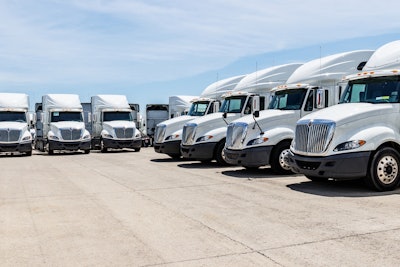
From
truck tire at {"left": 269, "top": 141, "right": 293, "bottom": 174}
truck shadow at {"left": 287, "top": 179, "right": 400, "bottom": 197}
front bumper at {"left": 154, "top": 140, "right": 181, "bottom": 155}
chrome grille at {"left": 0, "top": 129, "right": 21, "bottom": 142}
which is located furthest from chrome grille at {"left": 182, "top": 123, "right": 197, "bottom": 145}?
chrome grille at {"left": 0, "top": 129, "right": 21, "bottom": 142}

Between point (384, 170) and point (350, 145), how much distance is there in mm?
873

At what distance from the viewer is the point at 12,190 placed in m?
10.5

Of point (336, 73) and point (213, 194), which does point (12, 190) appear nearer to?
point (213, 194)

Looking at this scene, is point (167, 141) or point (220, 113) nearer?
point (220, 113)

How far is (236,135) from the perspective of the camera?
12.7m

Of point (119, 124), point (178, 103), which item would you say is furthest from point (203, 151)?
point (178, 103)

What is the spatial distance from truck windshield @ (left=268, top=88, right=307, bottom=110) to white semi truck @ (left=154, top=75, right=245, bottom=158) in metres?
4.36

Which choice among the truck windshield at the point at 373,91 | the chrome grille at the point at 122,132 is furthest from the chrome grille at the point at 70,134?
the truck windshield at the point at 373,91

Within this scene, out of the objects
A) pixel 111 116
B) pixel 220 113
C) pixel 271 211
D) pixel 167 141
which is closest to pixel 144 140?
pixel 111 116

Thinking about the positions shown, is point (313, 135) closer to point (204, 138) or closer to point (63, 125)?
point (204, 138)

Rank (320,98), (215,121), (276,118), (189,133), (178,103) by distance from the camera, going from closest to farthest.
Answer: (320,98)
(276,118)
(215,121)
(189,133)
(178,103)

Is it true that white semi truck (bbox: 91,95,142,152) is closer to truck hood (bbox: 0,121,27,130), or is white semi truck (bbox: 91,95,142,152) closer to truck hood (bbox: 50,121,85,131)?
truck hood (bbox: 50,121,85,131)

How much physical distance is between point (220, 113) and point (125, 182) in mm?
5638

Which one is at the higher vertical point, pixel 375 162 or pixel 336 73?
pixel 336 73
